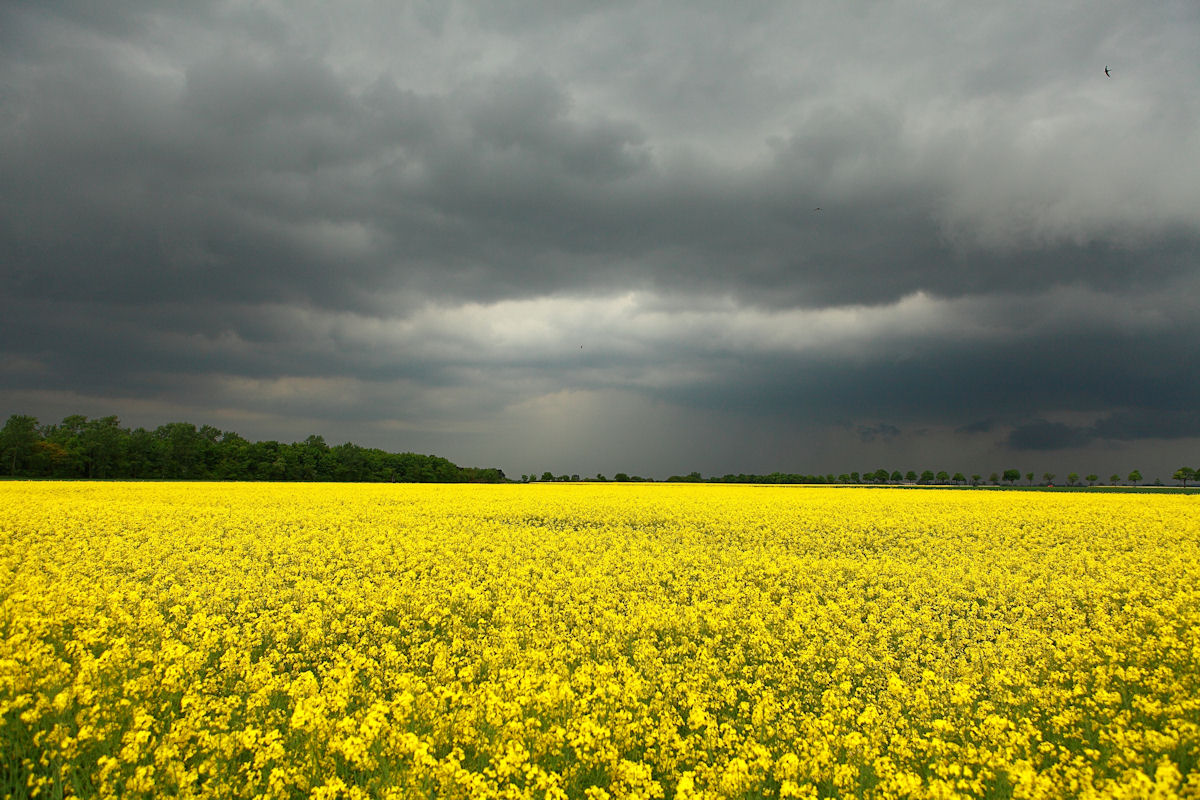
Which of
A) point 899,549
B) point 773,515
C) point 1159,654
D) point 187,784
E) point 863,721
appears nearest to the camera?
point 187,784

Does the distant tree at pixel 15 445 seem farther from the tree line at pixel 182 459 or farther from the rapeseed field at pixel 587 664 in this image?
the rapeseed field at pixel 587 664

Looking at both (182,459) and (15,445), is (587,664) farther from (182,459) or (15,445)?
(15,445)

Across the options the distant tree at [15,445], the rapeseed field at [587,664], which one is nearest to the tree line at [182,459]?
the distant tree at [15,445]

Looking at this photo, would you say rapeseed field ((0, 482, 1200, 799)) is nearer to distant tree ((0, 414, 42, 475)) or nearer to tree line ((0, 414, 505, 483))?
tree line ((0, 414, 505, 483))

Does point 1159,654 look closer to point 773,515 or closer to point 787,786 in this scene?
point 787,786

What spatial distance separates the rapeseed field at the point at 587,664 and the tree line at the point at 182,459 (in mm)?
65475

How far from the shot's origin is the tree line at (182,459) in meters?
80.1

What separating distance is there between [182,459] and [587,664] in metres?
96.9

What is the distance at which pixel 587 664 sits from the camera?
27.9ft

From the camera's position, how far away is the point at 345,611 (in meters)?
11.8

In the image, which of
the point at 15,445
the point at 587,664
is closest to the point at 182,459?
the point at 15,445

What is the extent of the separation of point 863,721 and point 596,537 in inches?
540

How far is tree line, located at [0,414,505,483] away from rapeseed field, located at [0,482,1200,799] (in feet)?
215

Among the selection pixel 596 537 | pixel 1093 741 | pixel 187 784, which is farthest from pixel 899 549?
pixel 187 784
